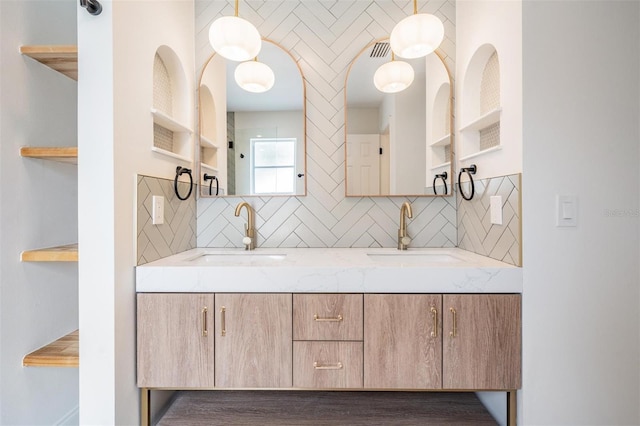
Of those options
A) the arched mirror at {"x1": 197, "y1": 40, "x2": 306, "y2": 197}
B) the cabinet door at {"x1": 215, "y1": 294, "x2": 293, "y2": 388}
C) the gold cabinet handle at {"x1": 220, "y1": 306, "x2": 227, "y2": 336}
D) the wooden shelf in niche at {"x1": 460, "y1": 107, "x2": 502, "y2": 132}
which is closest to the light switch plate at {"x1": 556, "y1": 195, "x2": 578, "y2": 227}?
the wooden shelf in niche at {"x1": 460, "y1": 107, "x2": 502, "y2": 132}

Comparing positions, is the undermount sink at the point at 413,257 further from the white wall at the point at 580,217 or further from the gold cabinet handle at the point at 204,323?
the gold cabinet handle at the point at 204,323

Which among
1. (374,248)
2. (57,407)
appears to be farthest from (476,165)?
(57,407)

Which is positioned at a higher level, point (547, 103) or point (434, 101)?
point (434, 101)

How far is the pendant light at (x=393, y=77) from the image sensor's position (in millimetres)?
1909

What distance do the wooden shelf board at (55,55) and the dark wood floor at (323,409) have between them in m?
1.65

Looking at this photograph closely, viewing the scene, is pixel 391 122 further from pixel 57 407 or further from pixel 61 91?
pixel 57 407

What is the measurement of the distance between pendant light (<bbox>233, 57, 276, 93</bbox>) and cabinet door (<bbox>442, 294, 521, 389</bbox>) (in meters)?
1.56

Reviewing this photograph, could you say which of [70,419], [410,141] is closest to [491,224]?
[410,141]

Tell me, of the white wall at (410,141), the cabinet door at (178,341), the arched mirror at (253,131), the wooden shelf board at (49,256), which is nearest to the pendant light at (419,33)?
the white wall at (410,141)

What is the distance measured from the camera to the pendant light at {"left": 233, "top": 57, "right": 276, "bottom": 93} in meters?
1.92

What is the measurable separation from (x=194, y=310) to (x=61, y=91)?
119 centimetres

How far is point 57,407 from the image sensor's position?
1.44m

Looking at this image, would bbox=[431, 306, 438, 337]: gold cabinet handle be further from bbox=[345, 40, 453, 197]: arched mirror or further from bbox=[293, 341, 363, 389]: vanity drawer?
bbox=[345, 40, 453, 197]: arched mirror

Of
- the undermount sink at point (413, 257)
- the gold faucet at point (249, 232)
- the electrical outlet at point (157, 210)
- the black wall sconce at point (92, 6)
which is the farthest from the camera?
the gold faucet at point (249, 232)
